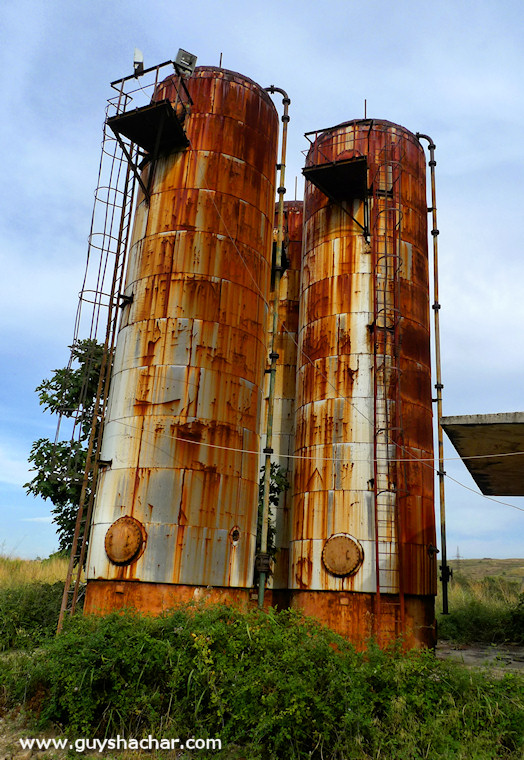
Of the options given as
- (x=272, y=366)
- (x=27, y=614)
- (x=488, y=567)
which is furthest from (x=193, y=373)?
(x=488, y=567)

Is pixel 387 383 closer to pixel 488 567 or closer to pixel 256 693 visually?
pixel 256 693

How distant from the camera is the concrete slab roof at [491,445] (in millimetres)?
10969

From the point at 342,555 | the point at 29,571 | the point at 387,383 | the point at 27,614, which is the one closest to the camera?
the point at 27,614

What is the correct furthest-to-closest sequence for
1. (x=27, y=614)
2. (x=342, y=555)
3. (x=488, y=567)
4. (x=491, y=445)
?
(x=488, y=567) → (x=342, y=555) → (x=27, y=614) → (x=491, y=445)

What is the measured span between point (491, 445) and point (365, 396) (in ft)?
16.8

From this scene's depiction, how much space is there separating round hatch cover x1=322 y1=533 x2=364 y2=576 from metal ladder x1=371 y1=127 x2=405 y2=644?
543 mm

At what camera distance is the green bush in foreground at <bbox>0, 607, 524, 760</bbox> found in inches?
361

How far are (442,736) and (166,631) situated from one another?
495 cm

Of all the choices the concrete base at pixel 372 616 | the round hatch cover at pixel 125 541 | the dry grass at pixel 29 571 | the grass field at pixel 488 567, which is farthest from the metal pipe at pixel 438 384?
the grass field at pixel 488 567

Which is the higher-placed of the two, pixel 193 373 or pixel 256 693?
pixel 193 373

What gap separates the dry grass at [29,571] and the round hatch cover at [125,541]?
796 centimetres

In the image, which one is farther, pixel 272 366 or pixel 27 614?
pixel 272 366

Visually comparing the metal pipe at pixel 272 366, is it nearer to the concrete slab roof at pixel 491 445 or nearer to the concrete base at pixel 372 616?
the concrete base at pixel 372 616

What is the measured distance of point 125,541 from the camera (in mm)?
13828
